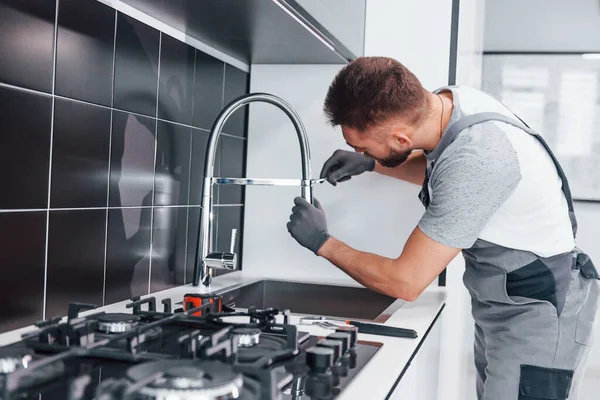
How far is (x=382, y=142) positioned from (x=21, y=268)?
0.76 m

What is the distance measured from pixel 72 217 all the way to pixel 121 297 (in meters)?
0.25

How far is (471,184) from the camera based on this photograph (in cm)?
129

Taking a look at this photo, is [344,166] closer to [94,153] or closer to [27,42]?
[94,153]

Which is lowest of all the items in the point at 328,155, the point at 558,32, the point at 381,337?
the point at 381,337

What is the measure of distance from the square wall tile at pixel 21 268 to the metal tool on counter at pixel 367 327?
19.3 inches

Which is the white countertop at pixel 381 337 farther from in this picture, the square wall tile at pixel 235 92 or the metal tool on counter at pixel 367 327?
the square wall tile at pixel 235 92

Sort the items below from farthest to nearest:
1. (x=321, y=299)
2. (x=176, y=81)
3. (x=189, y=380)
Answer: (x=321, y=299) → (x=176, y=81) → (x=189, y=380)

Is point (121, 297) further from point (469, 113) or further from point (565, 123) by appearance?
point (565, 123)

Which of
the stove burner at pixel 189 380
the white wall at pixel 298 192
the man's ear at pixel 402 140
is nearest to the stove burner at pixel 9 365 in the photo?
the stove burner at pixel 189 380

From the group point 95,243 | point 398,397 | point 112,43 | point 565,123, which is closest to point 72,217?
point 95,243

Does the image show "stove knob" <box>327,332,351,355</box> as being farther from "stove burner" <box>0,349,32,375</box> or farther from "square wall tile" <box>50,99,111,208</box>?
"square wall tile" <box>50,99,111,208</box>

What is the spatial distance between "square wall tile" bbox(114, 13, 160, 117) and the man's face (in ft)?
1.43

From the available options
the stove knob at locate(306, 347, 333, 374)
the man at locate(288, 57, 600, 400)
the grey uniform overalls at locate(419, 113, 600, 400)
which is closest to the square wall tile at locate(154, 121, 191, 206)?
the man at locate(288, 57, 600, 400)

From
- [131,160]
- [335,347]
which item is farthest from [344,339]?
[131,160]
